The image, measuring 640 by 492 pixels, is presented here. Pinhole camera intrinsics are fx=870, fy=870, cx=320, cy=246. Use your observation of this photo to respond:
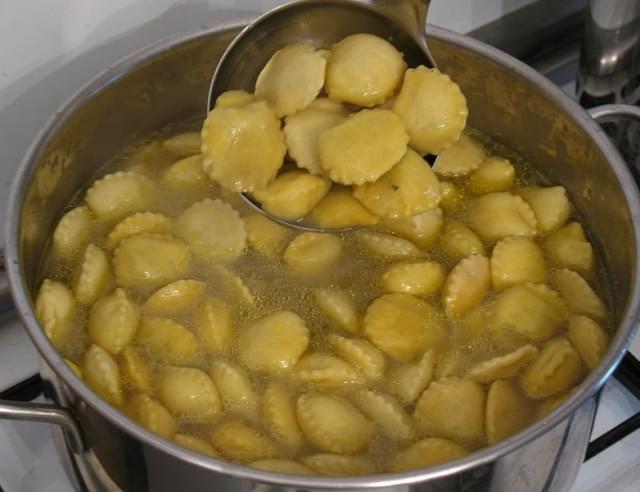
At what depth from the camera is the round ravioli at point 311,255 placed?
0.79 meters

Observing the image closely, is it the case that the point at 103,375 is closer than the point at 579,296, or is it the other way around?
the point at 103,375

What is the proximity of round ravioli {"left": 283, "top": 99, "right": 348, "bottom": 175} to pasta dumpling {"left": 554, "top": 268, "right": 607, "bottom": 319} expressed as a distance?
0.81 feet

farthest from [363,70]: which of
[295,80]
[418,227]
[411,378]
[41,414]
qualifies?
[41,414]

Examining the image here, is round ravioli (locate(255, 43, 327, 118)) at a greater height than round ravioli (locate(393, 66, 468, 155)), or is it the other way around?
round ravioli (locate(255, 43, 327, 118))

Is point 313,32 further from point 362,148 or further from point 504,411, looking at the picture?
point 504,411

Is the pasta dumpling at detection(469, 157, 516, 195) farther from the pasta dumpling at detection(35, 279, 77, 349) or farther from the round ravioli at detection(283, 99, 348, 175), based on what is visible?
the pasta dumpling at detection(35, 279, 77, 349)

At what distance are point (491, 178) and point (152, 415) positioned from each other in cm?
42

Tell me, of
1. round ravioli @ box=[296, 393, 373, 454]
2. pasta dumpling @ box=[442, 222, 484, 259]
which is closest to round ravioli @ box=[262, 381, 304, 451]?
round ravioli @ box=[296, 393, 373, 454]

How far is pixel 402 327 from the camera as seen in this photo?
729mm

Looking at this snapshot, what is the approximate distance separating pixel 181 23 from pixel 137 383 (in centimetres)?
38

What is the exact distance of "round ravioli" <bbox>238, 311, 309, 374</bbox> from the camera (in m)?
0.71

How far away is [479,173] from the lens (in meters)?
0.88

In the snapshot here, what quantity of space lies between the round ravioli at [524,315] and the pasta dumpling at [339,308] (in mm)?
118

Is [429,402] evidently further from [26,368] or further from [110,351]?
[26,368]
